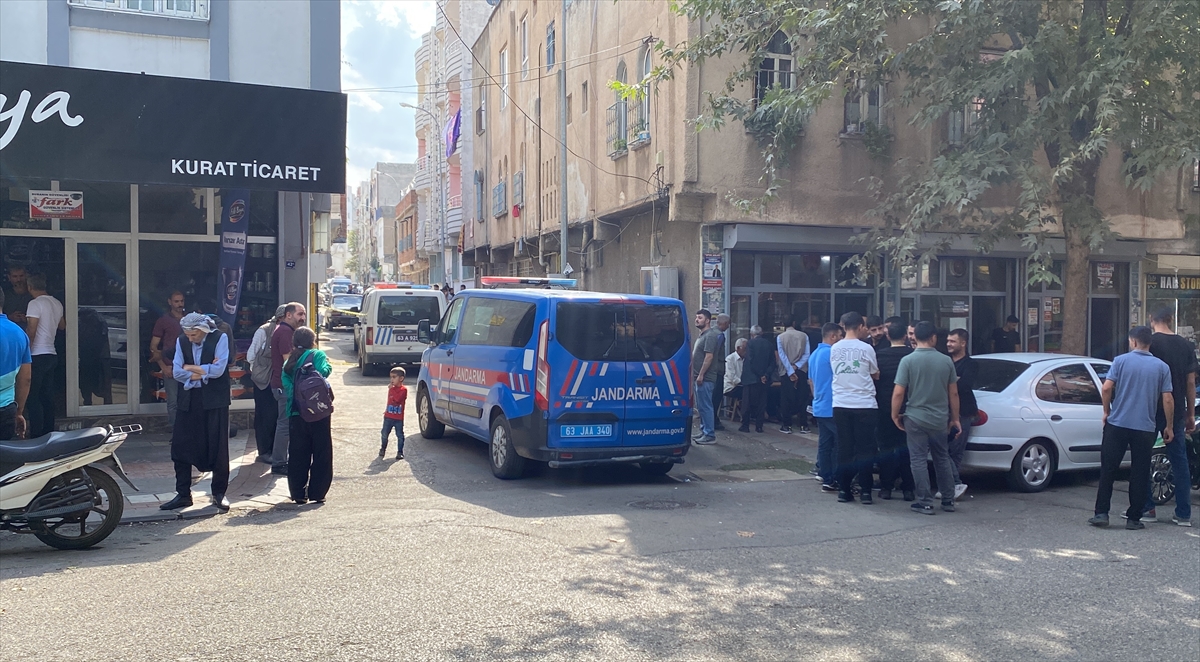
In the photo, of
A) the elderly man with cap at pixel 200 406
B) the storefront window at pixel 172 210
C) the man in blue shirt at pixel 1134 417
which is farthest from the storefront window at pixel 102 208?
the man in blue shirt at pixel 1134 417

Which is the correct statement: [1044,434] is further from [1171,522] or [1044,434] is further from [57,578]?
[57,578]

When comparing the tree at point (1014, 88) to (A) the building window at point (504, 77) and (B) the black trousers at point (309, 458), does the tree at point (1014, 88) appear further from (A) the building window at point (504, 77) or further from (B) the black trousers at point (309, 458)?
(A) the building window at point (504, 77)

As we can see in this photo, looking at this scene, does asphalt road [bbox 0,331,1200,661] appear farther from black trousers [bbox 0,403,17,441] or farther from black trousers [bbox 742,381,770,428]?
black trousers [bbox 742,381,770,428]

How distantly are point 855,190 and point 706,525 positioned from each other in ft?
31.7

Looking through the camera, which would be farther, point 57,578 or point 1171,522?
point 1171,522

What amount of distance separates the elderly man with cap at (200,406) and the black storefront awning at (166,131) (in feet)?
7.63

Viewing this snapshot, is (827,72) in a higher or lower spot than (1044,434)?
higher

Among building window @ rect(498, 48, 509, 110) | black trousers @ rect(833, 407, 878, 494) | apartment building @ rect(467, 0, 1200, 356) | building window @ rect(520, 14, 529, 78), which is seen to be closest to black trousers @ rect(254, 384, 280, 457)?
black trousers @ rect(833, 407, 878, 494)

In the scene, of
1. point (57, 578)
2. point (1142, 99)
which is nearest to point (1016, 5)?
point (1142, 99)

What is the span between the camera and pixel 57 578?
20.8ft

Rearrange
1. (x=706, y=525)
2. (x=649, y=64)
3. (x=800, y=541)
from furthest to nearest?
1. (x=649, y=64)
2. (x=706, y=525)
3. (x=800, y=541)

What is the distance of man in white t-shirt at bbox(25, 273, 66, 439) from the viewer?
32.3 feet

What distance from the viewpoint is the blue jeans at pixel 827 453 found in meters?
10.1

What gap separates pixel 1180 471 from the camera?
8602mm
